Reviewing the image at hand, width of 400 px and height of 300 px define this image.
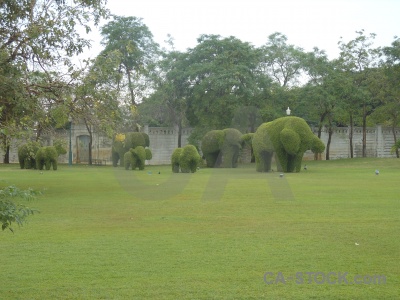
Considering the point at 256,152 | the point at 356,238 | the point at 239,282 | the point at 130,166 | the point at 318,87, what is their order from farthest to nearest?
the point at 318,87
the point at 130,166
the point at 256,152
the point at 356,238
the point at 239,282

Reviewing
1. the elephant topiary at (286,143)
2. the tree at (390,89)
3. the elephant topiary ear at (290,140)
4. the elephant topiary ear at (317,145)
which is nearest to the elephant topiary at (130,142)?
the elephant topiary at (286,143)

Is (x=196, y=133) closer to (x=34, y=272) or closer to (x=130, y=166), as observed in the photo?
(x=130, y=166)

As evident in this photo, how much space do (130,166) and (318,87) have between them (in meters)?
13.4

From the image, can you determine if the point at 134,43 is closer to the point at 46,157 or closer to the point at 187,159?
the point at 46,157

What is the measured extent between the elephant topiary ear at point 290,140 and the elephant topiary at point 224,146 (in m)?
6.81

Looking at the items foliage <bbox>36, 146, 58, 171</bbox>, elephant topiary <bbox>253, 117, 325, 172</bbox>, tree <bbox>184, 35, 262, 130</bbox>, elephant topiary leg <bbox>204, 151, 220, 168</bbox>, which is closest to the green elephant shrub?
elephant topiary <bbox>253, 117, 325, 172</bbox>

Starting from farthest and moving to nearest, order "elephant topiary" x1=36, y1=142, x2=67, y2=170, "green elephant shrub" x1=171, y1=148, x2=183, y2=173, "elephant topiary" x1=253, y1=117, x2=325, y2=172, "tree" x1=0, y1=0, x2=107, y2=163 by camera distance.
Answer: "elephant topiary" x1=36, y1=142, x2=67, y2=170
"green elephant shrub" x1=171, y1=148, x2=183, y2=173
"elephant topiary" x1=253, y1=117, x2=325, y2=172
"tree" x1=0, y1=0, x2=107, y2=163

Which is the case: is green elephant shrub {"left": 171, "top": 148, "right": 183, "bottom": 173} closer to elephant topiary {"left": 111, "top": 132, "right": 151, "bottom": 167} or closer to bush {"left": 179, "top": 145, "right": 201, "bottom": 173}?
bush {"left": 179, "top": 145, "right": 201, "bottom": 173}

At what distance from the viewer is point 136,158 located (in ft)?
93.5

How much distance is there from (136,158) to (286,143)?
27.2ft

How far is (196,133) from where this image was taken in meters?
36.7

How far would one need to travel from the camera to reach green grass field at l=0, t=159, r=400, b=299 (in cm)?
576

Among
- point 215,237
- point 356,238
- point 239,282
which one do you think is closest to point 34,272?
point 239,282

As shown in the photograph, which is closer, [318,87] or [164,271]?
[164,271]
